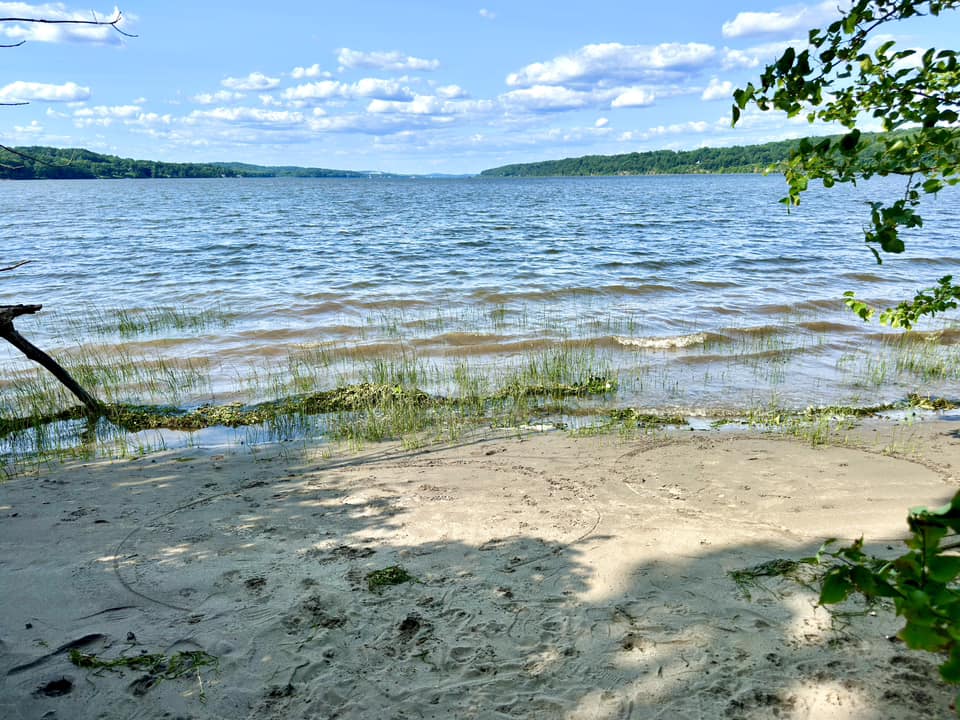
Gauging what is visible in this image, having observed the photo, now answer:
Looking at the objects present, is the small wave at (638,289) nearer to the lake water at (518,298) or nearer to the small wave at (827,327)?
the lake water at (518,298)

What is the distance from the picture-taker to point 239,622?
436 cm

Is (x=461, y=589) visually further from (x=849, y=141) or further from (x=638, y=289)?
(x=638, y=289)

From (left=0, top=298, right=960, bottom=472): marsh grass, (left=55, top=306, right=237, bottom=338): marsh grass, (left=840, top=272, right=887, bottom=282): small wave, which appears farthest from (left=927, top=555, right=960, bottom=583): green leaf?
(left=840, top=272, right=887, bottom=282): small wave

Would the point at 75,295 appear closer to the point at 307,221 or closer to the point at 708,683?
the point at 708,683

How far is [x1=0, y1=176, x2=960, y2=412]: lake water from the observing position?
1251 centimetres

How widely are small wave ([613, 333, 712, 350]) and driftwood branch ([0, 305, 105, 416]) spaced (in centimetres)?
1029

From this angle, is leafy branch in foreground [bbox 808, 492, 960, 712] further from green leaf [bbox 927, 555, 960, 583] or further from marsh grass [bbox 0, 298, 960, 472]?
marsh grass [bbox 0, 298, 960, 472]

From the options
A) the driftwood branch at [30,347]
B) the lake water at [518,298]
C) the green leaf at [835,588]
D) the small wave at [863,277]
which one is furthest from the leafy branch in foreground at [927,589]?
the small wave at [863,277]

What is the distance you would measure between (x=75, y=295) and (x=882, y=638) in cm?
2315

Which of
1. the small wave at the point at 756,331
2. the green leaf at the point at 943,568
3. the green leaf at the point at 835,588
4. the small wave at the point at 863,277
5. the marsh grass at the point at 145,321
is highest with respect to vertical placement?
the green leaf at the point at 943,568

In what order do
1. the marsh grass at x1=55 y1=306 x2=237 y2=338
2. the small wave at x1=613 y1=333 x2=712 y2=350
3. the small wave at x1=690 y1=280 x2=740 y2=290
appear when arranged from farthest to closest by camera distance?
1. the small wave at x1=690 y1=280 x2=740 y2=290
2. the marsh grass at x1=55 y1=306 x2=237 y2=338
3. the small wave at x1=613 y1=333 x2=712 y2=350

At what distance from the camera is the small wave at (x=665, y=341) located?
561 inches

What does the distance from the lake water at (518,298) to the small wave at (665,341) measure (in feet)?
0.15

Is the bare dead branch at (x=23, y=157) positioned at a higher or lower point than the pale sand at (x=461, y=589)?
higher
